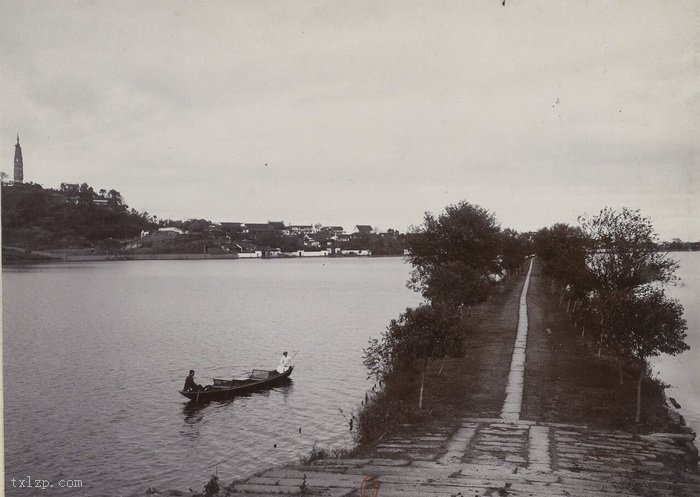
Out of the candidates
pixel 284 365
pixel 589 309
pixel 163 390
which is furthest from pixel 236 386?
pixel 589 309

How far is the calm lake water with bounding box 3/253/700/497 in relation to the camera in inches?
1073

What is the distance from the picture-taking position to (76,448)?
96.0 feet

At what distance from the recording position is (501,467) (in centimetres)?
1723

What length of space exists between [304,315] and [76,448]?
183 ft

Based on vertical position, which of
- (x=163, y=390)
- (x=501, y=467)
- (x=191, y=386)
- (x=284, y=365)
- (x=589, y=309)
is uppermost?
(x=589, y=309)

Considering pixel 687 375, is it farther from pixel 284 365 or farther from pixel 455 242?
pixel 284 365

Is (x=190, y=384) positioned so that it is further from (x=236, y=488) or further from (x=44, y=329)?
(x=44, y=329)

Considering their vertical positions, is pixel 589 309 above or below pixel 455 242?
below

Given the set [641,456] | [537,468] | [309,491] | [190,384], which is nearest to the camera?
[309,491]

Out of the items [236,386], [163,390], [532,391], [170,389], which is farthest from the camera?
[170,389]

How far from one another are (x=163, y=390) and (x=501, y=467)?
96.6ft

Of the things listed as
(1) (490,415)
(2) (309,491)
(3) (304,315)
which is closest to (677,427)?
(1) (490,415)

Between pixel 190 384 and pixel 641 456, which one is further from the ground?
pixel 641 456

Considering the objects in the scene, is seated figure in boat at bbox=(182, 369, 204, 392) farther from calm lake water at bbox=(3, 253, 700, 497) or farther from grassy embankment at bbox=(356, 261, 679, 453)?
grassy embankment at bbox=(356, 261, 679, 453)
